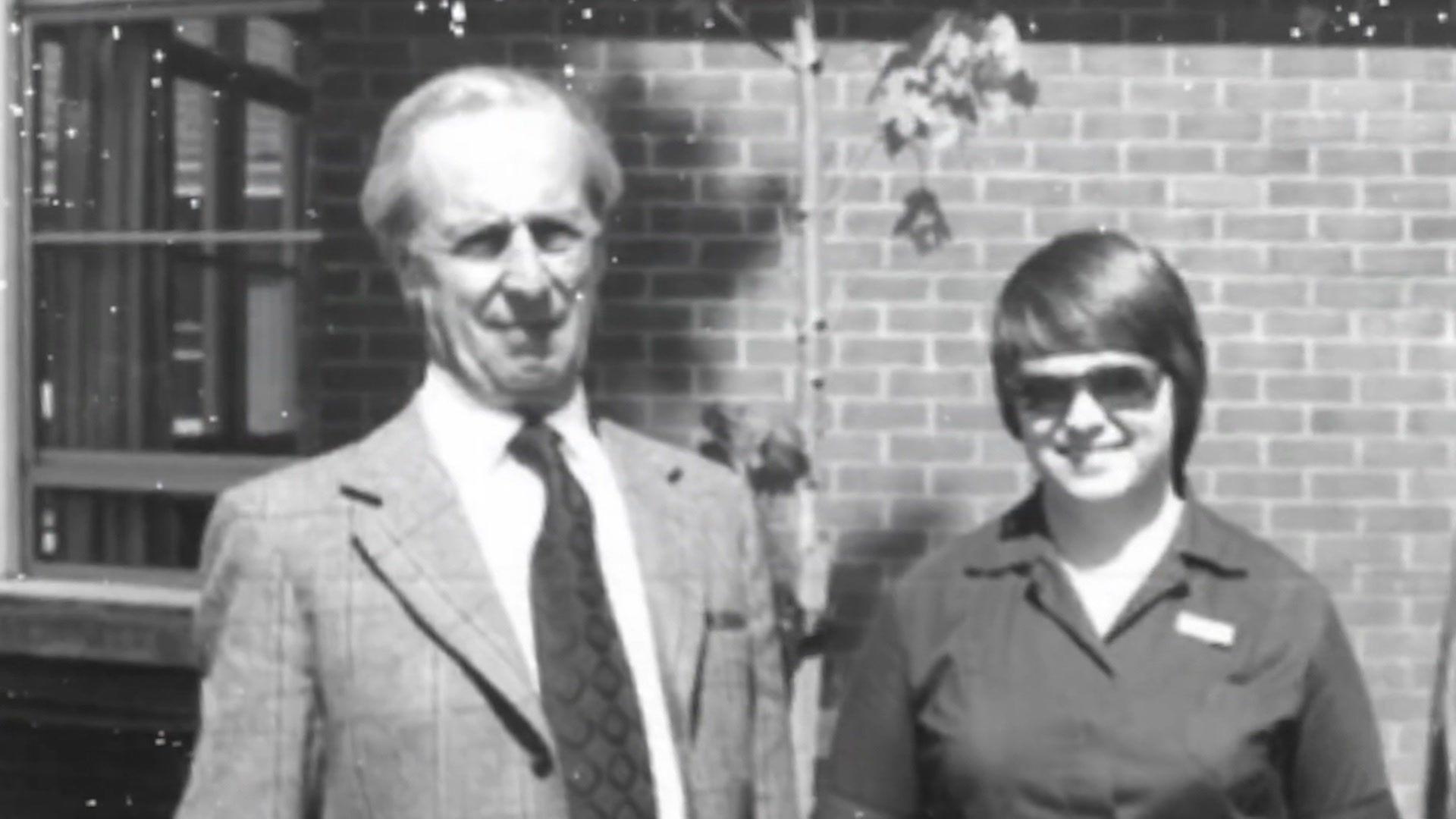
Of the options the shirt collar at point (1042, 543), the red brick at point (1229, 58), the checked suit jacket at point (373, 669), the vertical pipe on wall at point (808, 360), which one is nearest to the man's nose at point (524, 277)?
the checked suit jacket at point (373, 669)

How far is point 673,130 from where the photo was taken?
222 inches

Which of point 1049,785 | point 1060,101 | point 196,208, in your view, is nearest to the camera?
point 1049,785

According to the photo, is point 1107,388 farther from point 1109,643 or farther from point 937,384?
point 937,384

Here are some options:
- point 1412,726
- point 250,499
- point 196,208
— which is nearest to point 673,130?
point 196,208

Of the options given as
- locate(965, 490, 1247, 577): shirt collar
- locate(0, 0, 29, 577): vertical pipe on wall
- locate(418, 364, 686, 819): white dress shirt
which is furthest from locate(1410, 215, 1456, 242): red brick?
locate(418, 364, 686, 819): white dress shirt

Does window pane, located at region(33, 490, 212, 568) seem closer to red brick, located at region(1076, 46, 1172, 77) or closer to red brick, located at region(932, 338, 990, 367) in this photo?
red brick, located at region(932, 338, 990, 367)

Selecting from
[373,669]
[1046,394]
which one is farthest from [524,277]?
[1046,394]

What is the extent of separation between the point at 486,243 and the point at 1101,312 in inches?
32.5

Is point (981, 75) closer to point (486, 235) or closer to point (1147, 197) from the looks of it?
point (1147, 197)

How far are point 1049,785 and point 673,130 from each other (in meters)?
2.91

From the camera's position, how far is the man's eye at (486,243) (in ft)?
8.35

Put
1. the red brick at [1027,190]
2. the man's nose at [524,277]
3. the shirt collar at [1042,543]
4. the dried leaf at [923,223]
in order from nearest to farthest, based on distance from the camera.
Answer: the man's nose at [524,277] < the shirt collar at [1042,543] < the dried leaf at [923,223] < the red brick at [1027,190]

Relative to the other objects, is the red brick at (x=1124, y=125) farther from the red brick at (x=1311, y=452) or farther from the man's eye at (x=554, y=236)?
the man's eye at (x=554, y=236)

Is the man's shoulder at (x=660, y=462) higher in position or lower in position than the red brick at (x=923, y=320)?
lower
